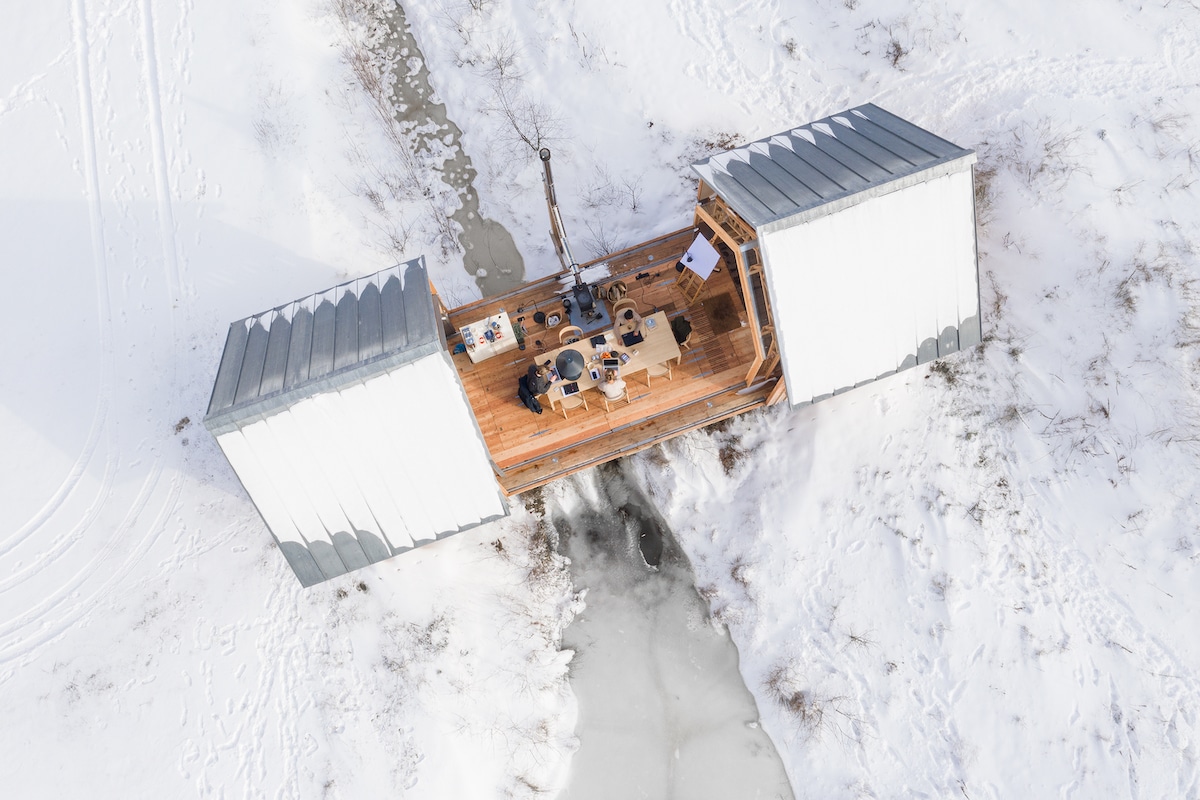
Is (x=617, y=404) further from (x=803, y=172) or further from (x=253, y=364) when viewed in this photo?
(x=253, y=364)

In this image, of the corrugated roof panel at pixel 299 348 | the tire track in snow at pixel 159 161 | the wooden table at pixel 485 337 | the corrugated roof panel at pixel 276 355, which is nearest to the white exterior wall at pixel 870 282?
the wooden table at pixel 485 337

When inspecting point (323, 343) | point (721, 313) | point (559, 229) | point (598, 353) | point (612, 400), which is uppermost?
point (559, 229)

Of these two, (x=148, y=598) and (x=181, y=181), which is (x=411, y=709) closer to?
(x=148, y=598)

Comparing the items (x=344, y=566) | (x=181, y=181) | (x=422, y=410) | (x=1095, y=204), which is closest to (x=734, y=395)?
(x=422, y=410)

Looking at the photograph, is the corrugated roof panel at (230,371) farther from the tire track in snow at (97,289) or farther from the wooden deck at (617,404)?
the tire track in snow at (97,289)

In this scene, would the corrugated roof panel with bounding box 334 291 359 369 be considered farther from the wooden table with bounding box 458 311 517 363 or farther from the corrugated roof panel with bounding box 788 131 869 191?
the corrugated roof panel with bounding box 788 131 869 191

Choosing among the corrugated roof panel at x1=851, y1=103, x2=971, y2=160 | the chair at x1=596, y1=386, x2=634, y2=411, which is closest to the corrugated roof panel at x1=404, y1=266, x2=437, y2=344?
the chair at x1=596, y1=386, x2=634, y2=411

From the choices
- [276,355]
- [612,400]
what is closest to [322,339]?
[276,355]
